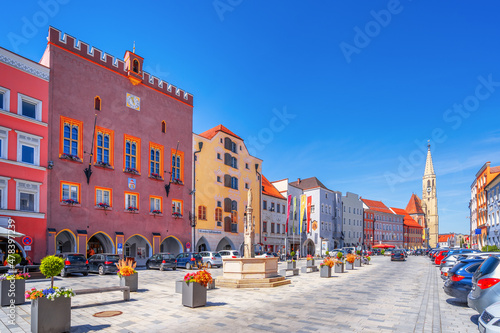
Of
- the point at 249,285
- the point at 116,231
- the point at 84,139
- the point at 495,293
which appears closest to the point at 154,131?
the point at 84,139

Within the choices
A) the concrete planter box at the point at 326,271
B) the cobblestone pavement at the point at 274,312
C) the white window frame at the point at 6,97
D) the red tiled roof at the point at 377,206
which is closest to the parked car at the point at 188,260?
the concrete planter box at the point at 326,271

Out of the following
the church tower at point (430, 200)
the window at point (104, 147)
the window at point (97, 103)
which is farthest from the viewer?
the church tower at point (430, 200)

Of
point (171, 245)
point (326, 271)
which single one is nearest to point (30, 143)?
point (171, 245)

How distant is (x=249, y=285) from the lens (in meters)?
18.4

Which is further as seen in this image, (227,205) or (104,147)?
(227,205)

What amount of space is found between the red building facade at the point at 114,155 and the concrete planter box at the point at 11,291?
1621cm

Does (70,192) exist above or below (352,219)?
above

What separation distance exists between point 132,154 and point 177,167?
5995mm

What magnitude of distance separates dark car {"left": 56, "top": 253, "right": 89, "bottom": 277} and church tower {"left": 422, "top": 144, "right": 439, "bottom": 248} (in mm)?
145323

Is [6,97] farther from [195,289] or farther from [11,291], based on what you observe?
[195,289]

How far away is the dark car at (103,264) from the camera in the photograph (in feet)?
83.9

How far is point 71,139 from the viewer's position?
1196 inches

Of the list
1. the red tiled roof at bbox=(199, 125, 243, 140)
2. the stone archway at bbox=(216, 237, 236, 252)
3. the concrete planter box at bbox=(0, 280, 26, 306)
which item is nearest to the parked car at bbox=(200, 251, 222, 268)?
the stone archway at bbox=(216, 237, 236, 252)

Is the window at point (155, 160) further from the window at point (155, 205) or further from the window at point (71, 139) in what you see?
the window at point (71, 139)
